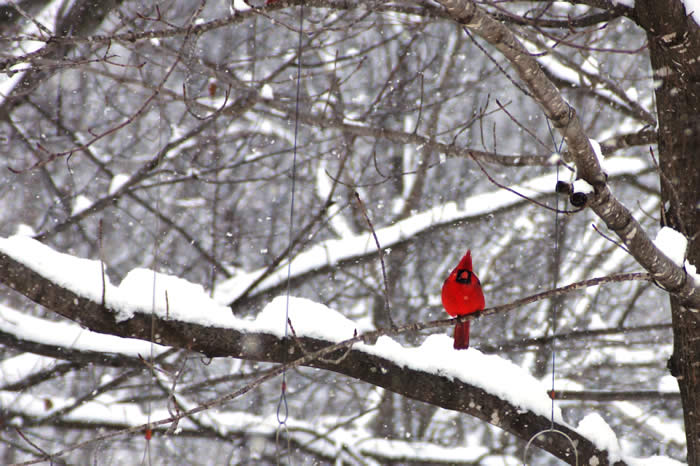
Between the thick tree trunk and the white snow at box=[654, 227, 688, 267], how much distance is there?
12cm

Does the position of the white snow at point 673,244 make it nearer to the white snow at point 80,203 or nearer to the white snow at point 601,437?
the white snow at point 601,437

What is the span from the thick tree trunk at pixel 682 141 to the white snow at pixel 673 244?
0.12 m

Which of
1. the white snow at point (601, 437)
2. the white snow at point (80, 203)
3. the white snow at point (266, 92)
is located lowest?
the white snow at point (601, 437)

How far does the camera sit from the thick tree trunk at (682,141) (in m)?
2.68

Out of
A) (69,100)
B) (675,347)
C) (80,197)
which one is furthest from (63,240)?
(675,347)

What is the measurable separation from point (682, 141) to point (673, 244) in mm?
510

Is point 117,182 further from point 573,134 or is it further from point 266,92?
point 573,134

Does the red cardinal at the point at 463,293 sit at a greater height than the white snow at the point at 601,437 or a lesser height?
greater

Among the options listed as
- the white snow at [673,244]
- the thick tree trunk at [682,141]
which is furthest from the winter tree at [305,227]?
the white snow at [673,244]

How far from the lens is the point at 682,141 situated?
2.78 m

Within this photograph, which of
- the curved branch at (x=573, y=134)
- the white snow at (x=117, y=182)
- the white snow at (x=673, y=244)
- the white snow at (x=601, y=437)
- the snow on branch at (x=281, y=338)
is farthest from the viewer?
the white snow at (x=117, y=182)

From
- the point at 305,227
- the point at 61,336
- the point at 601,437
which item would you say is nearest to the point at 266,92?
the point at 305,227

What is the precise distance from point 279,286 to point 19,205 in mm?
2123

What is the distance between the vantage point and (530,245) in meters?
6.34
